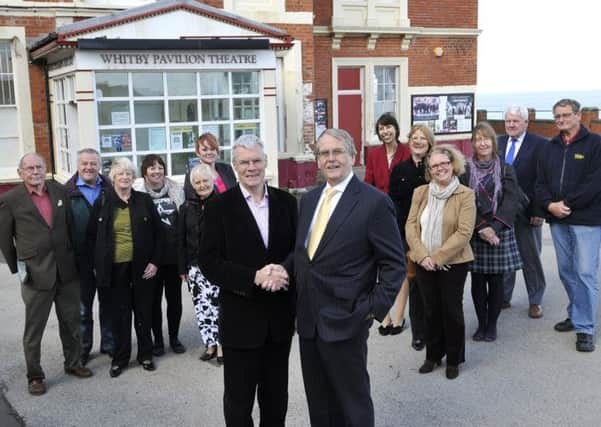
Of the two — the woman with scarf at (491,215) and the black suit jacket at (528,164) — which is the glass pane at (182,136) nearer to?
the black suit jacket at (528,164)

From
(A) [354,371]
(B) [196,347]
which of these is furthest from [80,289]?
(A) [354,371]

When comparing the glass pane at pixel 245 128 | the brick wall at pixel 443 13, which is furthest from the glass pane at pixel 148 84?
the brick wall at pixel 443 13

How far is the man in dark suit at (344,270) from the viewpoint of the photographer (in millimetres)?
3461

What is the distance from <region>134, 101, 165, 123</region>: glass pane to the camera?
459 inches

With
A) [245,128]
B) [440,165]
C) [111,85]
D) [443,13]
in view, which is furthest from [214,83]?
[443,13]

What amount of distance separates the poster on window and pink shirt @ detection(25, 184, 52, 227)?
49.0 feet

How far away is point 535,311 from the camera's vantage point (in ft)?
22.3

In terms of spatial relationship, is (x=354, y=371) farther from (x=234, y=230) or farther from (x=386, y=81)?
(x=386, y=81)

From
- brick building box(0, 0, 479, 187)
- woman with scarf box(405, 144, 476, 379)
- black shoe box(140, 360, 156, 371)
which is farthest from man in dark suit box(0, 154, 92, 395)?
brick building box(0, 0, 479, 187)

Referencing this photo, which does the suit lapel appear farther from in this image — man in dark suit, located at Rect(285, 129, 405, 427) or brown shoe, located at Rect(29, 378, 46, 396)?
brown shoe, located at Rect(29, 378, 46, 396)

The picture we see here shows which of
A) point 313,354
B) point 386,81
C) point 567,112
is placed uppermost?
point 386,81

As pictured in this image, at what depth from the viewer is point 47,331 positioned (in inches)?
263

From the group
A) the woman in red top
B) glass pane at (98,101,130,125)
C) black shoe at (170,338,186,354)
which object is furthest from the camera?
glass pane at (98,101,130,125)

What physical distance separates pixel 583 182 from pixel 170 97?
794 cm
